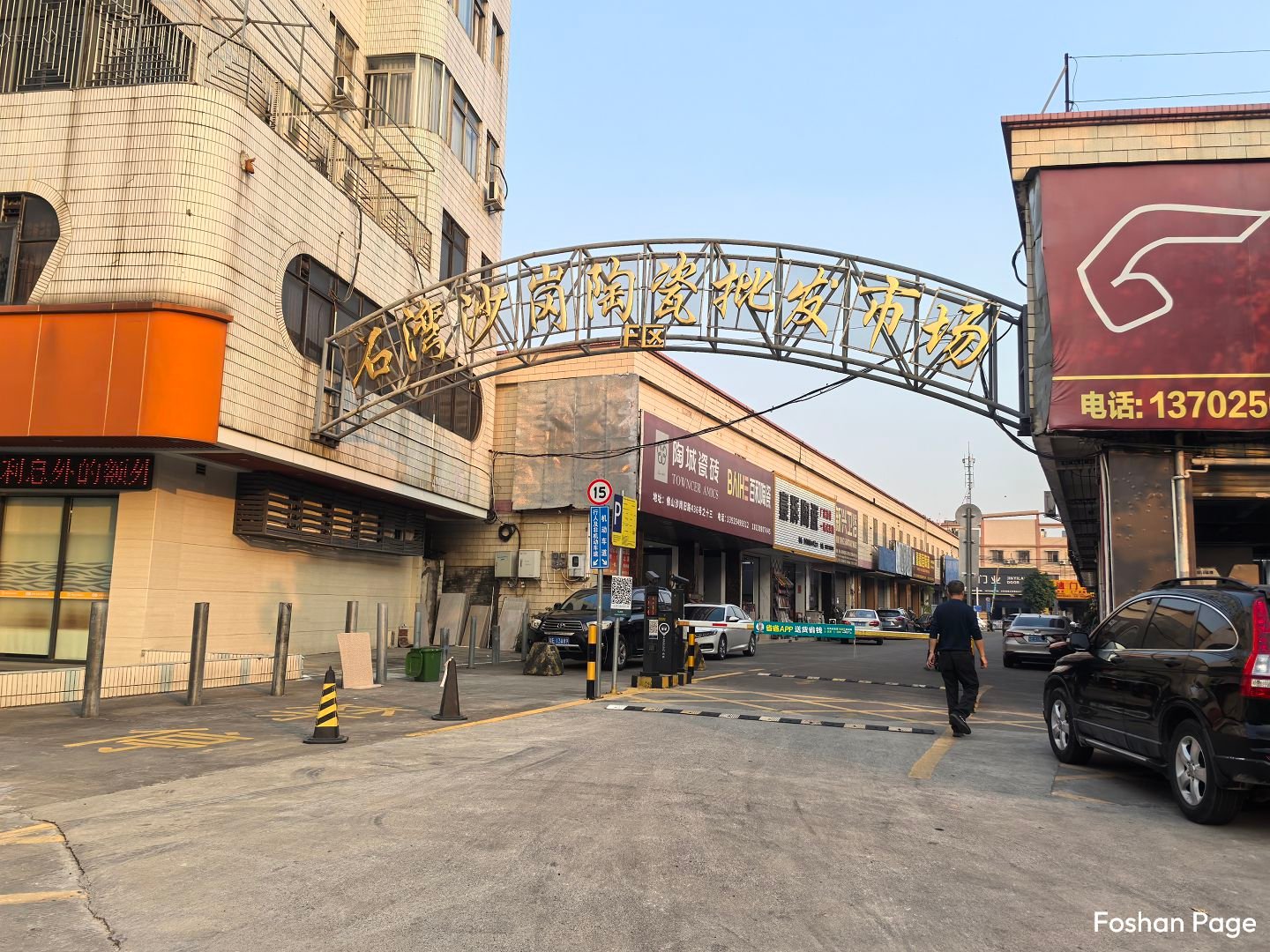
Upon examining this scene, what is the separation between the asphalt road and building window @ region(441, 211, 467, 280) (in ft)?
53.3

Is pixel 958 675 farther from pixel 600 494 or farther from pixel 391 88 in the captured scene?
pixel 391 88

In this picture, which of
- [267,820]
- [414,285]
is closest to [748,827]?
[267,820]

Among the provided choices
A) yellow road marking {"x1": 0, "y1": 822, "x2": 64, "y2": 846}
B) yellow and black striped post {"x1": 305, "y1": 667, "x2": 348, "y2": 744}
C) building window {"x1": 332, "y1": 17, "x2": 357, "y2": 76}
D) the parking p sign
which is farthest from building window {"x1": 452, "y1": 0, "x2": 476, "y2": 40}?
yellow road marking {"x1": 0, "y1": 822, "x2": 64, "y2": 846}

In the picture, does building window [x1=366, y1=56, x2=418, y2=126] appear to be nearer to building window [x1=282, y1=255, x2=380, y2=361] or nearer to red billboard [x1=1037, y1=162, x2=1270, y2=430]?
building window [x1=282, y1=255, x2=380, y2=361]

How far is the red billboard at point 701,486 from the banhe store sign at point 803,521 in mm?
1702

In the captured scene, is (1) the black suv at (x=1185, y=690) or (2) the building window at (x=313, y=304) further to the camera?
(2) the building window at (x=313, y=304)

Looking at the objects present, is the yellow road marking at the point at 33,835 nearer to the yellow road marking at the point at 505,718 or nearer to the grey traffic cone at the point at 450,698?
the yellow road marking at the point at 505,718

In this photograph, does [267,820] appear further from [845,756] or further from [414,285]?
[414,285]

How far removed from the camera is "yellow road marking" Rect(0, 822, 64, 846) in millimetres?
5527

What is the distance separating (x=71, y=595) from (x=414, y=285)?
32.7 ft

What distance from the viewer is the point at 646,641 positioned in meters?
15.4

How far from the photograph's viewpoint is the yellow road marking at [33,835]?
5.53 metres

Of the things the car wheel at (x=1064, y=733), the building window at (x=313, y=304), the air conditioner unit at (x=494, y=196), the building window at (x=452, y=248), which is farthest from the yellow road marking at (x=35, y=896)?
the air conditioner unit at (x=494, y=196)

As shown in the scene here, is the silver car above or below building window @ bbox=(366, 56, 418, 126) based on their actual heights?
below
